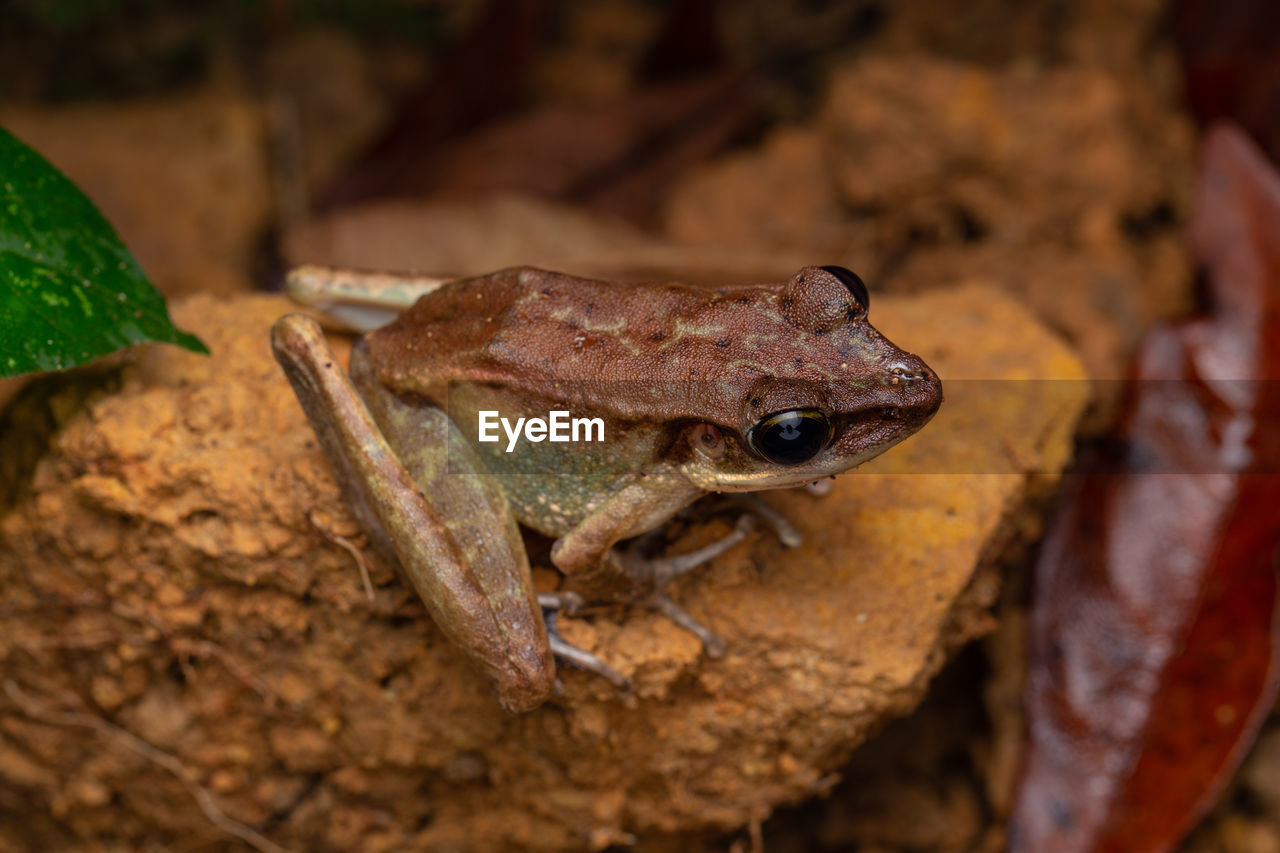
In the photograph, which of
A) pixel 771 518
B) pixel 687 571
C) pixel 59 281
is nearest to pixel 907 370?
pixel 771 518

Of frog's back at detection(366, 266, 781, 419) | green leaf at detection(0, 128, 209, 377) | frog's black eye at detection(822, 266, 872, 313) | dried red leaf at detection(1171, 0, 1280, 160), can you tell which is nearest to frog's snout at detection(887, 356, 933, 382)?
frog's black eye at detection(822, 266, 872, 313)

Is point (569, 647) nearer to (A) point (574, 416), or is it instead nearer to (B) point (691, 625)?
(B) point (691, 625)

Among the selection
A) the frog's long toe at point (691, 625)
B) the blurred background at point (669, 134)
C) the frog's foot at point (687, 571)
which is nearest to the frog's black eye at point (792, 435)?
the frog's foot at point (687, 571)

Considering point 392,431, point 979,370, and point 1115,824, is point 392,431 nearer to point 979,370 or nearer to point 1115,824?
point 979,370

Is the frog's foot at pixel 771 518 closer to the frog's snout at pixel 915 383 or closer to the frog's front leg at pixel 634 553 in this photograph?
the frog's front leg at pixel 634 553

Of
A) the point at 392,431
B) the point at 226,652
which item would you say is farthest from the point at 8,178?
the point at 226,652

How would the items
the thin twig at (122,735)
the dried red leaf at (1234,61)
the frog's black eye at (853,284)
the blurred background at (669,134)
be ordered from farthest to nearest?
the blurred background at (669,134), the dried red leaf at (1234,61), the thin twig at (122,735), the frog's black eye at (853,284)
